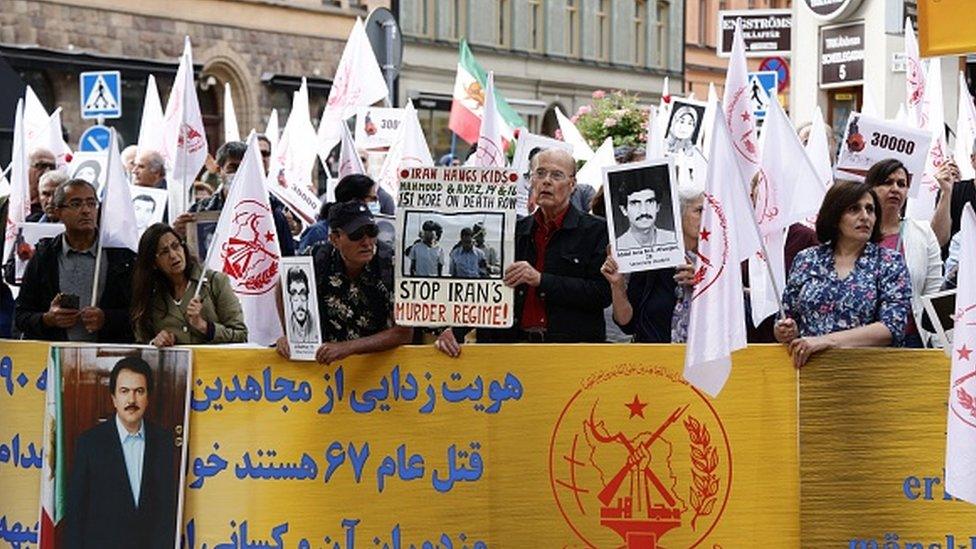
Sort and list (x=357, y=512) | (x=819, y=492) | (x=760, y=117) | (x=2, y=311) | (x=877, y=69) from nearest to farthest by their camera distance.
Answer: (x=819, y=492)
(x=357, y=512)
(x=2, y=311)
(x=760, y=117)
(x=877, y=69)

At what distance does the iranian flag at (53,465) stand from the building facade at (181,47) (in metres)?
28.1

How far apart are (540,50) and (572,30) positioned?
7.84ft

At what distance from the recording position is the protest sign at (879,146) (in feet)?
35.2

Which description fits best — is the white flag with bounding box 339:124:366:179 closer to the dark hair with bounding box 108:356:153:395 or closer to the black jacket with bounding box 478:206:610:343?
the black jacket with bounding box 478:206:610:343

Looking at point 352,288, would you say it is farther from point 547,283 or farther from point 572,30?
point 572,30

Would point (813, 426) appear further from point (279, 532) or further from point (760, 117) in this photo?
point (760, 117)

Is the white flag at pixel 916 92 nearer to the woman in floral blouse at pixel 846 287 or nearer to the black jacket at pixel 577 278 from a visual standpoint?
the black jacket at pixel 577 278

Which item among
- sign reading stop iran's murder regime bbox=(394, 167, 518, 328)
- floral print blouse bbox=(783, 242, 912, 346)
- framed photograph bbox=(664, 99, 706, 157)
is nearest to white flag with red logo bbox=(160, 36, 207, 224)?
framed photograph bbox=(664, 99, 706, 157)

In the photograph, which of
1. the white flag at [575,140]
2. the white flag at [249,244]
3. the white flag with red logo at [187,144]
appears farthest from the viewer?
the white flag at [575,140]

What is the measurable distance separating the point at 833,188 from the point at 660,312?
1.01 metres

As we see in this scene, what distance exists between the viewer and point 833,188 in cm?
848

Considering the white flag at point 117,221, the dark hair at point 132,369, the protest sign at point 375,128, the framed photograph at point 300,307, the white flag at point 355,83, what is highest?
the white flag at point 355,83

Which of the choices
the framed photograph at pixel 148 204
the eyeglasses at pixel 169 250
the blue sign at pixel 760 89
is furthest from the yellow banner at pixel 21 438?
the blue sign at pixel 760 89

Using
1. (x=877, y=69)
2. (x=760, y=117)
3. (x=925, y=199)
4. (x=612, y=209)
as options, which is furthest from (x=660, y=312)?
(x=877, y=69)
